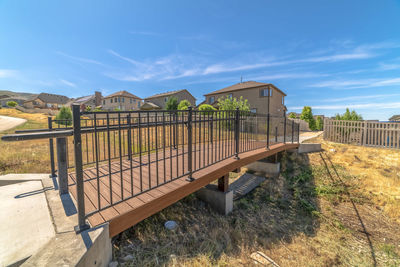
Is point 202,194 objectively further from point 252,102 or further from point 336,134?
point 252,102

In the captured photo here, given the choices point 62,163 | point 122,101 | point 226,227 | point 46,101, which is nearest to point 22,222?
point 62,163

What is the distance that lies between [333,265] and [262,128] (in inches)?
236

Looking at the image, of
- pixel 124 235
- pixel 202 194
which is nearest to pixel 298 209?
pixel 202 194

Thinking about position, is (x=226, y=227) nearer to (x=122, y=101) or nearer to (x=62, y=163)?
(x=62, y=163)

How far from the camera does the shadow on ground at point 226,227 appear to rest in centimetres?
267

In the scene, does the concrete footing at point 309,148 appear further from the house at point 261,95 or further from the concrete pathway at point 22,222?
the house at point 261,95

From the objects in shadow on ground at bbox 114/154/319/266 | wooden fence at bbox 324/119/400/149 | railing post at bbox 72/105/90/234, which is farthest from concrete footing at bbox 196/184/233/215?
wooden fence at bbox 324/119/400/149

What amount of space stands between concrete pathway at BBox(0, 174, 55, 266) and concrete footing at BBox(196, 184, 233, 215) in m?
3.33

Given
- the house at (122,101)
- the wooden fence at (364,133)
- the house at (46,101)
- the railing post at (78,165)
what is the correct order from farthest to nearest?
the house at (46,101) < the house at (122,101) < the wooden fence at (364,133) < the railing post at (78,165)

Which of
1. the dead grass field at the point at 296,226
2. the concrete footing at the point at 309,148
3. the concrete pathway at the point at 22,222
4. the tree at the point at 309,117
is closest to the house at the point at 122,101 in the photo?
the tree at the point at 309,117

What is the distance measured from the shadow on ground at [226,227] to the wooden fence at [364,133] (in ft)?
17.4

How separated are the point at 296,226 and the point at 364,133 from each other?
8.11 metres

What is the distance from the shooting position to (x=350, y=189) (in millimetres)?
5672

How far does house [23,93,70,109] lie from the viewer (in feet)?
143
